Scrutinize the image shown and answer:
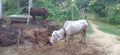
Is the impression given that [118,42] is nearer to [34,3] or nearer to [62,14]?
[62,14]

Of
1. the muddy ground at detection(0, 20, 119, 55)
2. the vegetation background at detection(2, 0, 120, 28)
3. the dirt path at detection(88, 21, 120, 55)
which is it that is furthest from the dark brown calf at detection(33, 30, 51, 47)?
the vegetation background at detection(2, 0, 120, 28)

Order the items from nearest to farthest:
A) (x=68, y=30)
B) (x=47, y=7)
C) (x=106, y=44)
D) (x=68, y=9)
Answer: (x=68, y=30) < (x=106, y=44) < (x=68, y=9) < (x=47, y=7)

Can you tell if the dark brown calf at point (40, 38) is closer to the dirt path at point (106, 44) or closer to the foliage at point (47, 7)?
the dirt path at point (106, 44)


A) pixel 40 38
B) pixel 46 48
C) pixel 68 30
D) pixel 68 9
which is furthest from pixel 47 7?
pixel 46 48

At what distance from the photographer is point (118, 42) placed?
1206 centimetres

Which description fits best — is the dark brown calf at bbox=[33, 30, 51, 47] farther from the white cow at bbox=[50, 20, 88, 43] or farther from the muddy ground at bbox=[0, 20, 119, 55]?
the white cow at bbox=[50, 20, 88, 43]

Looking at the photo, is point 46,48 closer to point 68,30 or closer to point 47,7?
point 68,30

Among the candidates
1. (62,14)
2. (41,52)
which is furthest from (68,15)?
(41,52)

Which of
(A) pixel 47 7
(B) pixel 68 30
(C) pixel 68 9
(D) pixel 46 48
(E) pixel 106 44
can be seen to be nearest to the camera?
(D) pixel 46 48

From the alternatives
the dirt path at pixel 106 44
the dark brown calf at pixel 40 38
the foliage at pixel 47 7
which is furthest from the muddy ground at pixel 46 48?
the foliage at pixel 47 7

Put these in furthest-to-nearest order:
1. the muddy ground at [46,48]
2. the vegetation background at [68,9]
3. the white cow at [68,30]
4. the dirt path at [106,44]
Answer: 1. the vegetation background at [68,9]
2. the dirt path at [106,44]
3. the white cow at [68,30]
4. the muddy ground at [46,48]

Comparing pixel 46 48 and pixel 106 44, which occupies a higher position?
pixel 46 48

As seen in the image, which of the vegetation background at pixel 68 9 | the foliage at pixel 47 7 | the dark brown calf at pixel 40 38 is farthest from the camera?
the vegetation background at pixel 68 9

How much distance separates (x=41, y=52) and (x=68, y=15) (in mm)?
10587
